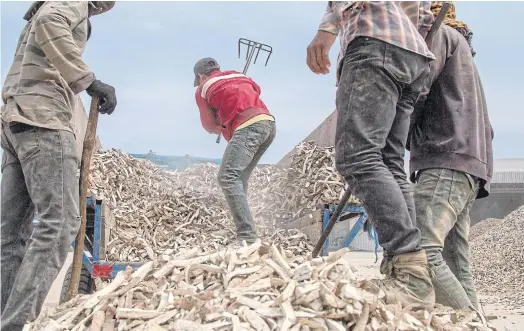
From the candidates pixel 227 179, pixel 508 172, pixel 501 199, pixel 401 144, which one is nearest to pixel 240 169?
pixel 227 179

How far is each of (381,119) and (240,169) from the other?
268cm

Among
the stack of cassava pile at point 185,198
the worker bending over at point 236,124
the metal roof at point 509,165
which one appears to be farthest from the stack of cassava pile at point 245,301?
the metal roof at point 509,165

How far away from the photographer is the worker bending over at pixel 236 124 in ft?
16.9

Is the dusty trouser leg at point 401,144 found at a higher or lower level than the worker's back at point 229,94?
higher

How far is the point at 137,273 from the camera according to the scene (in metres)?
2.77

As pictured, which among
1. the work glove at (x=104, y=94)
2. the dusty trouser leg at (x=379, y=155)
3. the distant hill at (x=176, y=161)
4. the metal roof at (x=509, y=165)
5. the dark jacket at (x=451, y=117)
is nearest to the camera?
the dusty trouser leg at (x=379, y=155)

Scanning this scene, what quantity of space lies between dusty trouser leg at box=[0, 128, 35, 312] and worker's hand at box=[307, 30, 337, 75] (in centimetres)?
194

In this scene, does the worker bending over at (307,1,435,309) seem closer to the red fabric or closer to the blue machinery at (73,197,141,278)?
the red fabric

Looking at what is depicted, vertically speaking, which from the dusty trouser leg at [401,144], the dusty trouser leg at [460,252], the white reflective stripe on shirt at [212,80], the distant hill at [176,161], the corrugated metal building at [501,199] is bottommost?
the corrugated metal building at [501,199]

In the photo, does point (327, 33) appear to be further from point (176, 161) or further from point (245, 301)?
point (176, 161)

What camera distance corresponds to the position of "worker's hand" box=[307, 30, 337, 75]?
2.82 m

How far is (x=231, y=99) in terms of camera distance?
18.0 feet

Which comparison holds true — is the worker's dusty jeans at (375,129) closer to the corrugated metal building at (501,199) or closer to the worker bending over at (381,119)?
the worker bending over at (381,119)

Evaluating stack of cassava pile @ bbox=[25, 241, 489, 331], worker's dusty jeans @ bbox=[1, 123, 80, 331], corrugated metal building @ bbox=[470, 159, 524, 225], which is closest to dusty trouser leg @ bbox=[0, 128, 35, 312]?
worker's dusty jeans @ bbox=[1, 123, 80, 331]
